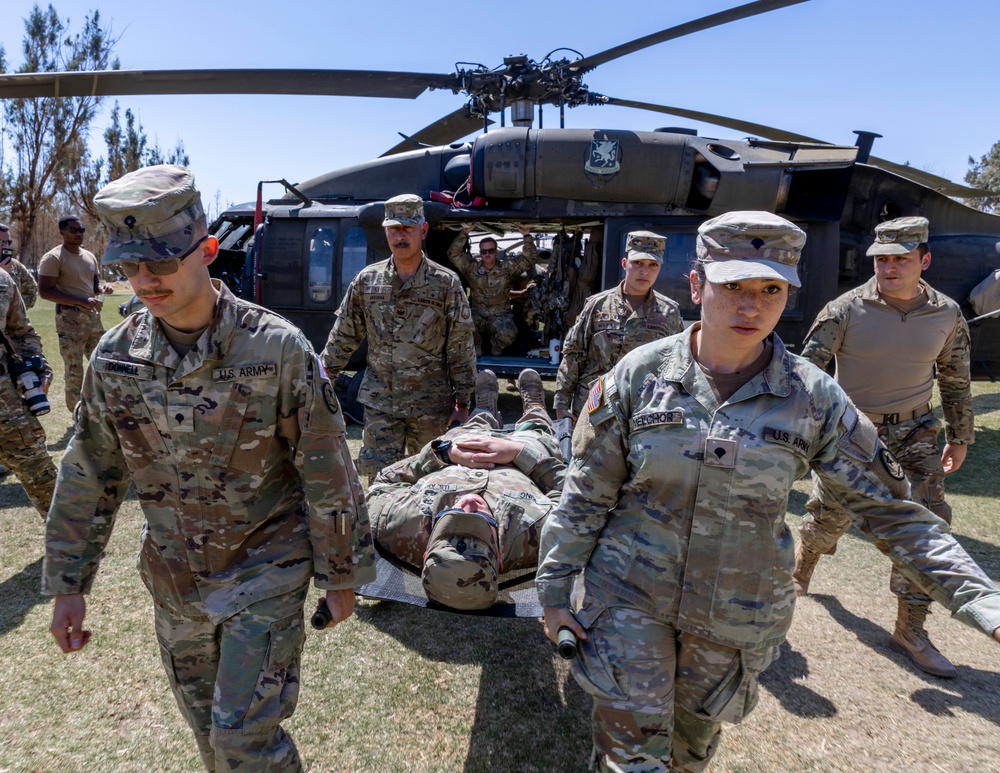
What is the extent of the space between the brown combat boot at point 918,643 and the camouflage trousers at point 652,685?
184cm

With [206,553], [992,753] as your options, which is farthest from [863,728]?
[206,553]

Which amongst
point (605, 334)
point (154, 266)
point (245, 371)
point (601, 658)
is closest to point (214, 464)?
point (245, 371)

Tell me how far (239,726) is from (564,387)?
2.96 m

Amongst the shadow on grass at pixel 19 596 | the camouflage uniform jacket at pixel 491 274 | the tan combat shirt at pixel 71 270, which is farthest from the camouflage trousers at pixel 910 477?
the tan combat shirt at pixel 71 270

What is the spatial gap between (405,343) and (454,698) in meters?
2.01

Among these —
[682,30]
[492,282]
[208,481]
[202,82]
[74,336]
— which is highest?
[682,30]

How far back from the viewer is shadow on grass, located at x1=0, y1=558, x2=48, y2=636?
3295 mm

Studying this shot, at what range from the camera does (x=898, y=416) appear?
351cm

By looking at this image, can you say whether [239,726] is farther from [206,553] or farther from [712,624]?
[712,624]

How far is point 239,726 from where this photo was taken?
1.70 meters

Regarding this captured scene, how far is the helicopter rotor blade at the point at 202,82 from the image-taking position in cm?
537

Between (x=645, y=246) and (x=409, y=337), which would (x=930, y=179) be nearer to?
(x=645, y=246)

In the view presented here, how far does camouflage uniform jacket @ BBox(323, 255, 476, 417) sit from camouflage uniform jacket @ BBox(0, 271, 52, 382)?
64.1 inches

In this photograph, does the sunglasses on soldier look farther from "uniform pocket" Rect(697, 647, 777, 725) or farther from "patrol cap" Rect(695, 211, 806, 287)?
"uniform pocket" Rect(697, 647, 777, 725)
